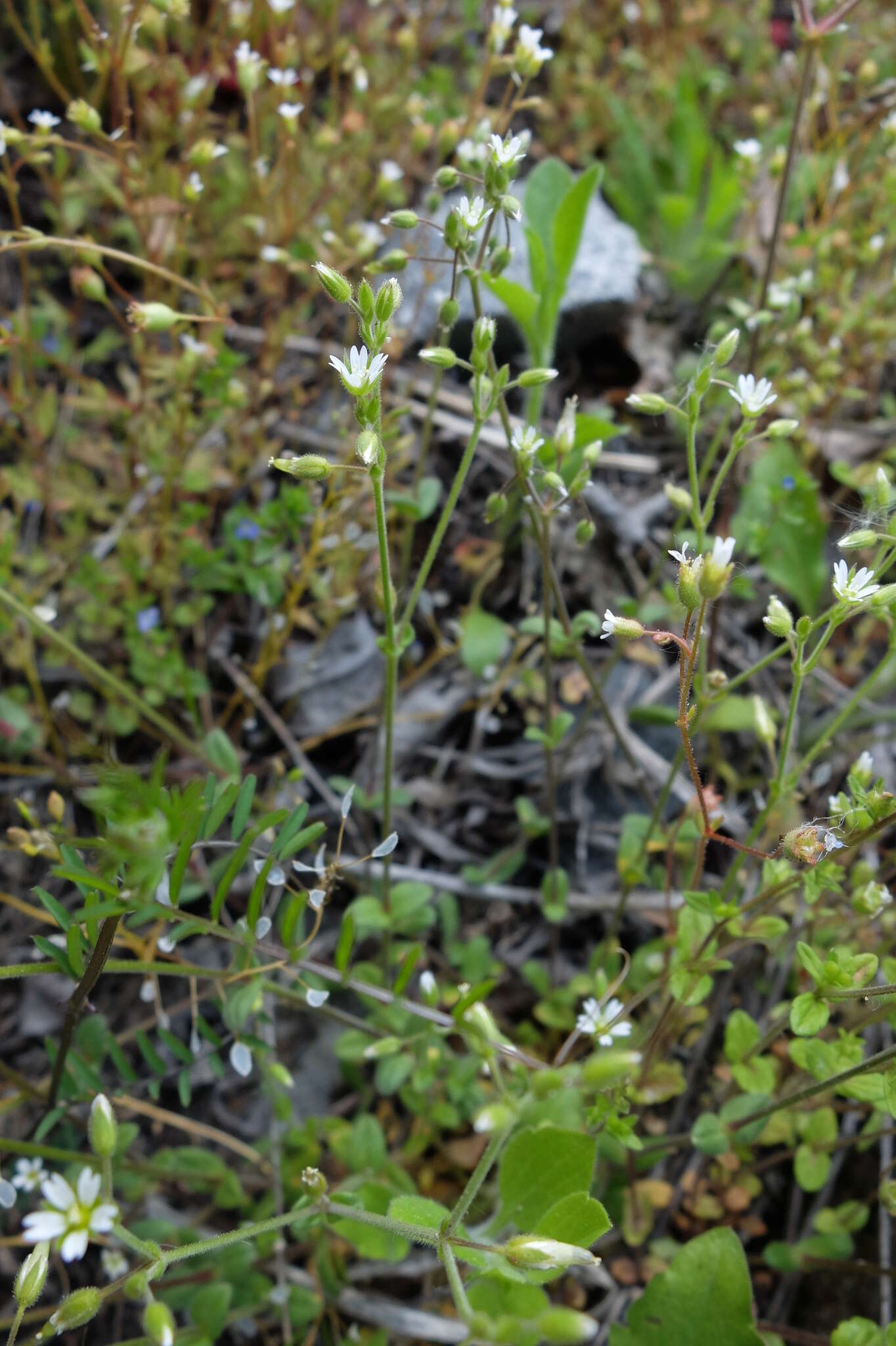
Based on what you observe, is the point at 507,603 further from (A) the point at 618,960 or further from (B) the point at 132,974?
(B) the point at 132,974

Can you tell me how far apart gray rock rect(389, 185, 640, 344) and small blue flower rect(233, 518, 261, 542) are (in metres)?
0.86

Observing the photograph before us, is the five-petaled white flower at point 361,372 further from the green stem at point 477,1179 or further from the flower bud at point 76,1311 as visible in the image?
the flower bud at point 76,1311

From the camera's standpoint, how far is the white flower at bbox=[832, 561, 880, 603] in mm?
1560

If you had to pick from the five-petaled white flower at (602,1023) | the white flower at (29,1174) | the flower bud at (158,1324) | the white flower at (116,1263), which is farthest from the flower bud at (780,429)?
the white flower at (116,1263)

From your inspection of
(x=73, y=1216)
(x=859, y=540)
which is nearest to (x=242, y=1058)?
(x=73, y=1216)

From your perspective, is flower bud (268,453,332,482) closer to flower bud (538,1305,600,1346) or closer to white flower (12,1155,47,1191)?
flower bud (538,1305,600,1346)

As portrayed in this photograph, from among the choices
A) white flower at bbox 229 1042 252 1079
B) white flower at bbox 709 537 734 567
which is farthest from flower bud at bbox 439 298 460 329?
white flower at bbox 229 1042 252 1079

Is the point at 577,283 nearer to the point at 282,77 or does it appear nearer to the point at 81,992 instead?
the point at 282,77

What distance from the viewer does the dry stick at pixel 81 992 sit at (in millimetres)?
1411

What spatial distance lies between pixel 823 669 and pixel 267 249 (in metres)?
2.01

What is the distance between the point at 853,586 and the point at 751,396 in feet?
1.39

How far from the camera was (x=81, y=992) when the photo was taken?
158 cm

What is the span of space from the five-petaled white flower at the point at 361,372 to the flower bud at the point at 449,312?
1.44ft

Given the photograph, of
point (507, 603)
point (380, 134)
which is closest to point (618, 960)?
point (507, 603)
